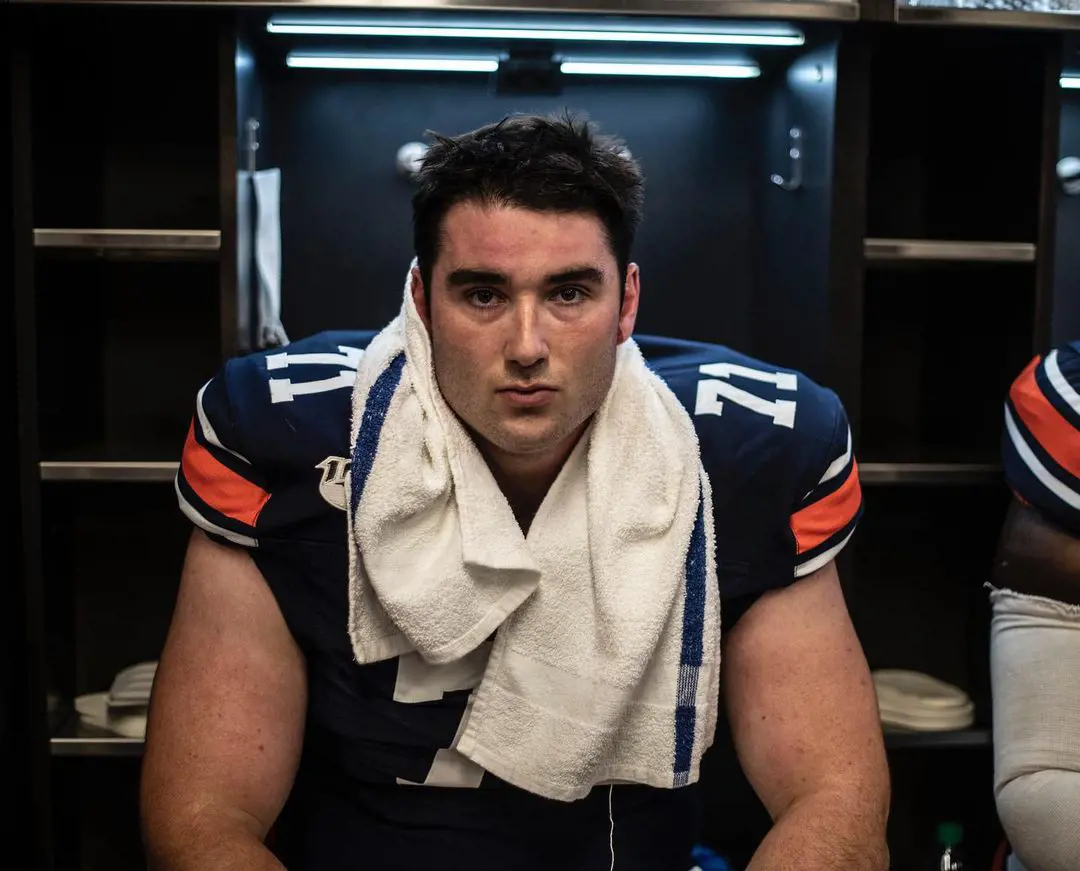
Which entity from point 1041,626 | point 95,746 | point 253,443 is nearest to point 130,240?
point 253,443

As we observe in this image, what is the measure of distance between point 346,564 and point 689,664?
47cm

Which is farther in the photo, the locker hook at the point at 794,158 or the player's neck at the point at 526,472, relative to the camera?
the locker hook at the point at 794,158

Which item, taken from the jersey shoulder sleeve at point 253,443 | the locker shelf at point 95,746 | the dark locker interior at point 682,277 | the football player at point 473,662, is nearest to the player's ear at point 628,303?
the football player at point 473,662

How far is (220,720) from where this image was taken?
5.08ft

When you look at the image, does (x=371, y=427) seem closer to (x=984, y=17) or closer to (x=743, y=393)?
(x=743, y=393)

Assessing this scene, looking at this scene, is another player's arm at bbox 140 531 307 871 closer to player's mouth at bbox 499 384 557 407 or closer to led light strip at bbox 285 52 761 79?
player's mouth at bbox 499 384 557 407

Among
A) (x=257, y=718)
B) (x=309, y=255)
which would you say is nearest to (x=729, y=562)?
(x=257, y=718)

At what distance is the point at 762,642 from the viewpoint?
1.65m

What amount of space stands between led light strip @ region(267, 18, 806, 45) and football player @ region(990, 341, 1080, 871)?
73 centimetres

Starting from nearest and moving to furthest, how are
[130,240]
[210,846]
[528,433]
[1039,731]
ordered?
1. [210,846]
2. [528,433]
3. [1039,731]
4. [130,240]

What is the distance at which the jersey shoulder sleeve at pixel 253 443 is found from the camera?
1602 millimetres

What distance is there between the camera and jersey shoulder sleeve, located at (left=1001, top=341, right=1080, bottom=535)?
1872 millimetres

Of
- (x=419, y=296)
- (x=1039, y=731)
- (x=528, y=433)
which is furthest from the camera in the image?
(x=1039, y=731)

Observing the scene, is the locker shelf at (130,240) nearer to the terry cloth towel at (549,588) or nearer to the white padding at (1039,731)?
the terry cloth towel at (549,588)
